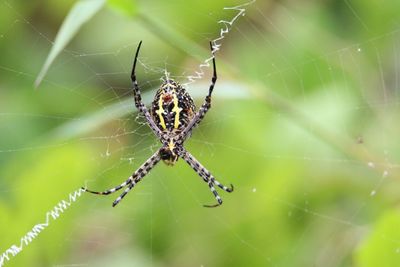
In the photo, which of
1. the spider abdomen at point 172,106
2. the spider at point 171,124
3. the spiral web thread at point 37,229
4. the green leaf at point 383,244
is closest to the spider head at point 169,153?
the spider at point 171,124

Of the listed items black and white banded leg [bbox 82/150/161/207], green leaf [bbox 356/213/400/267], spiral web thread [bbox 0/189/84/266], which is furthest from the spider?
green leaf [bbox 356/213/400/267]

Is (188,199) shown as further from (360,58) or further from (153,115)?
(360,58)

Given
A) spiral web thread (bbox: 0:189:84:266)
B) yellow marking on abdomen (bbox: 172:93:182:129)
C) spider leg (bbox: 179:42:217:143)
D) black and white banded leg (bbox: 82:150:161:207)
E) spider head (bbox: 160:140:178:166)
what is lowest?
spiral web thread (bbox: 0:189:84:266)

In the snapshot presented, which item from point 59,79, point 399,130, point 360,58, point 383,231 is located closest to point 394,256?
point 383,231

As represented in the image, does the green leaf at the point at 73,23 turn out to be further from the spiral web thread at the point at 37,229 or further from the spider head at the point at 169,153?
the spider head at the point at 169,153

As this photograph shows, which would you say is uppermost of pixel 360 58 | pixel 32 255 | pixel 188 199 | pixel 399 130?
pixel 360 58

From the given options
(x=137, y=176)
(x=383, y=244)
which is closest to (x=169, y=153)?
(x=137, y=176)

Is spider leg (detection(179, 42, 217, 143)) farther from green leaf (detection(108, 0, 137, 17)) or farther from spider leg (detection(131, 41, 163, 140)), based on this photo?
green leaf (detection(108, 0, 137, 17))
